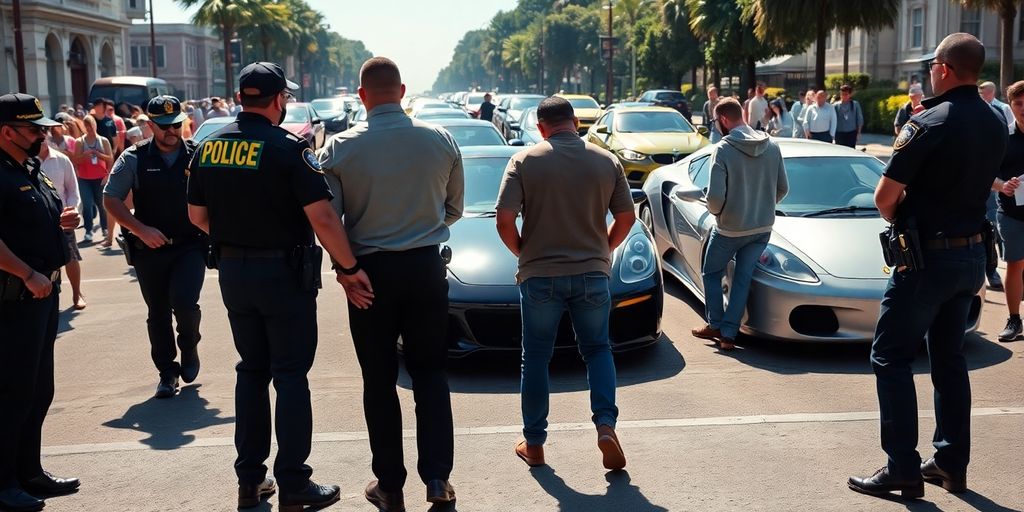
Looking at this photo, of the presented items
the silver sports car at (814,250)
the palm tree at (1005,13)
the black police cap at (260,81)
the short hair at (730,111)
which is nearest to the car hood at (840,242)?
the silver sports car at (814,250)

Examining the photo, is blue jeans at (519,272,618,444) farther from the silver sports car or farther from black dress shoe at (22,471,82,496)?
the silver sports car

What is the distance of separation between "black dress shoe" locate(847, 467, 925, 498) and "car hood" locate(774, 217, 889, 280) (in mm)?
2599

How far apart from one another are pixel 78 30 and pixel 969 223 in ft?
192

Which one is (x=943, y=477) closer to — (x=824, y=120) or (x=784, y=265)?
(x=784, y=265)

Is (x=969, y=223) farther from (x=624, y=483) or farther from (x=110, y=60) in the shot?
(x=110, y=60)

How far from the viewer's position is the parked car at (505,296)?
22.2ft

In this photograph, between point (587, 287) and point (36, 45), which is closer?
point (587, 287)

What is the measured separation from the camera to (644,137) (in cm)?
1808

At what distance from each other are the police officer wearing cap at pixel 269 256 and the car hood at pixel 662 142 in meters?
13.2

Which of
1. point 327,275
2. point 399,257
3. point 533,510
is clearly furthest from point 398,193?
point 327,275

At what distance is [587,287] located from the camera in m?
5.06

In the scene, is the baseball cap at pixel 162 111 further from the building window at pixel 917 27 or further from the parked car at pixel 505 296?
the building window at pixel 917 27

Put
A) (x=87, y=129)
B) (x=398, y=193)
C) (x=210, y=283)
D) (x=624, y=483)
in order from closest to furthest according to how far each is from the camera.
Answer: (x=398, y=193) < (x=624, y=483) < (x=210, y=283) < (x=87, y=129)

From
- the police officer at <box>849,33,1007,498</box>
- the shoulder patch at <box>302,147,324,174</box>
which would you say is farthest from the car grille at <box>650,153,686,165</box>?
the shoulder patch at <box>302,147,324,174</box>
